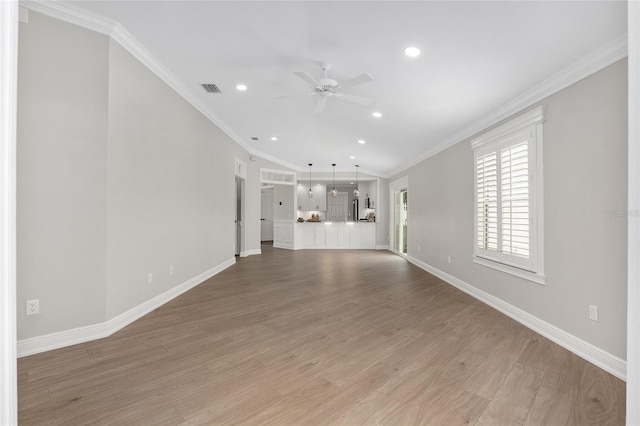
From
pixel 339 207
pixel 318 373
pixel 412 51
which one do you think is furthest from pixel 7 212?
pixel 339 207

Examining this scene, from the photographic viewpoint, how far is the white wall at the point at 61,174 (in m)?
2.48

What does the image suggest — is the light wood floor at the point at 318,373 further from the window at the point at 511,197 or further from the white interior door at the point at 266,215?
the white interior door at the point at 266,215

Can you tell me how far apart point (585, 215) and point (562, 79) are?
1308mm

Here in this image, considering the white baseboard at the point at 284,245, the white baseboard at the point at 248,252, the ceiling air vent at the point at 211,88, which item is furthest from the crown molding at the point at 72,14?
the white baseboard at the point at 284,245

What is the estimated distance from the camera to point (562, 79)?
112 inches

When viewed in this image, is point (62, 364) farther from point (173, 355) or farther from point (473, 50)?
point (473, 50)

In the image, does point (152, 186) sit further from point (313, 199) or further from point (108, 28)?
point (313, 199)

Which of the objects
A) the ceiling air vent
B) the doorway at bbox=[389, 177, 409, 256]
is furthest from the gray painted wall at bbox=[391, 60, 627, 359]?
the doorway at bbox=[389, 177, 409, 256]

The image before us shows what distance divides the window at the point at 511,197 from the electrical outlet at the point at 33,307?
4.74 meters

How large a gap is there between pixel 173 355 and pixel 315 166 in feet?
28.0

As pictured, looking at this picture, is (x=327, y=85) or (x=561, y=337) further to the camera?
(x=327, y=85)

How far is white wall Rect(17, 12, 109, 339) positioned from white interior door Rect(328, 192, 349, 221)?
998 centimetres

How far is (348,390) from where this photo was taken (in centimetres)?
206

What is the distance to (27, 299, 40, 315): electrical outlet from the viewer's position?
8.21ft
